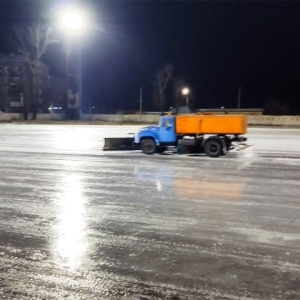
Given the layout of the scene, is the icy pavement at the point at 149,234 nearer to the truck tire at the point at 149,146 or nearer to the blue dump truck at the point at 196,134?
the blue dump truck at the point at 196,134

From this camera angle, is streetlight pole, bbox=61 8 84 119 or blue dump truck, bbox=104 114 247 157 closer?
blue dump truck, bbox=104 114 247 157

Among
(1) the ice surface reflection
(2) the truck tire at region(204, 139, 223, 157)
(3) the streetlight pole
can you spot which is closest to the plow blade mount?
(2) the truck tire at region(204, 139, 223, 157)

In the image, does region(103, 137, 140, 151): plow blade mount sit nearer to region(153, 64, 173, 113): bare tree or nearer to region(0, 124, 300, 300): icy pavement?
region(0, 124, 300, 300): icy pavement

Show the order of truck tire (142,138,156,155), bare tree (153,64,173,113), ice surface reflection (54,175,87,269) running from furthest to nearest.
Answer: bare tree (153,64,173,113) < truck tire (142,138,156,155) < ice surface reflection (54,175,87,269)

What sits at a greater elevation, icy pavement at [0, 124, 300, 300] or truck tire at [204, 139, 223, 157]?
truck tire at [204, 139, 223, 157]

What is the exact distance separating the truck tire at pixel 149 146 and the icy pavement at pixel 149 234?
5508mm

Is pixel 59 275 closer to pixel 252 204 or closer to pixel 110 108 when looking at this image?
pixel 252 204

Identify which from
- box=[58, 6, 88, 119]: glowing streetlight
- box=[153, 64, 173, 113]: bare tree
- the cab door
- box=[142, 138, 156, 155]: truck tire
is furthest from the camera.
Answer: box=[153, 64, 173, 113]: bare tree

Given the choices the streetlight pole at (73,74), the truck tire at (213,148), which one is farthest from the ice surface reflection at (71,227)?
the streetlight pole at (73,74)

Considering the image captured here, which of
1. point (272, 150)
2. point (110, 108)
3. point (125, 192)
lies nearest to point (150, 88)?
point (110, 108)

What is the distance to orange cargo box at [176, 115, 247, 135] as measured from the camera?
1916 centimetres

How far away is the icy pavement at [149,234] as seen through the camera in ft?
17.6

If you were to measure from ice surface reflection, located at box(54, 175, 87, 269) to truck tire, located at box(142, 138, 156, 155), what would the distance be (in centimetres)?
871

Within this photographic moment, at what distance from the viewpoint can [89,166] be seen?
1591 cm
